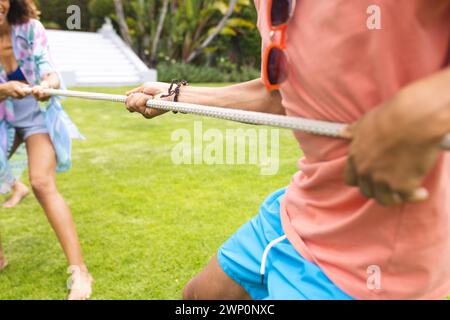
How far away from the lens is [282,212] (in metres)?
1.46

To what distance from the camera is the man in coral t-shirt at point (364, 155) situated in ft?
2.65

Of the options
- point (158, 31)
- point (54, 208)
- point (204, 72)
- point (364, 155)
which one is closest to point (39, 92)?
point (54, 208)

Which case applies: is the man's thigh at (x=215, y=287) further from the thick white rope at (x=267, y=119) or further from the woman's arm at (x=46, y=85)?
the woman's arm at (x=46, y=85)

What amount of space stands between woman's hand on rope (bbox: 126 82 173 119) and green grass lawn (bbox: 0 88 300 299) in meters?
1.33

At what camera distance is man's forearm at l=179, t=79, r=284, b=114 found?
1.61 meters

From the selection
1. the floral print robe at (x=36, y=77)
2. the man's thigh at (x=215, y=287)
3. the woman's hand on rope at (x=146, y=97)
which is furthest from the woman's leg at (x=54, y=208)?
the man's thigh at (x=215, y=287)

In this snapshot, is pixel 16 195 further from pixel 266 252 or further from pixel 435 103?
pixel 435 103

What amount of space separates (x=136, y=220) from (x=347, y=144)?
9.80ft

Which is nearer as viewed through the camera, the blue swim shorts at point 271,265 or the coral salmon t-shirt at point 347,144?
the coral salmon t-shirt at point 347,144

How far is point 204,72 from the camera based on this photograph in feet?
56.2

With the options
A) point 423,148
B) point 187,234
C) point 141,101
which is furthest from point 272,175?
point 423,148

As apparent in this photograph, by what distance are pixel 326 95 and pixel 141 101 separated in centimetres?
88

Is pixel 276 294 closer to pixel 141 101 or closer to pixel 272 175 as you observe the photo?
pixel 141 101

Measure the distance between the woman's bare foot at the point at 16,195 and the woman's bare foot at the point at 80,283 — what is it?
1.62 metres
